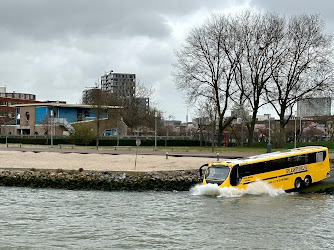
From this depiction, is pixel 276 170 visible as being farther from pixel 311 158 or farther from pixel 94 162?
pixel 94 162

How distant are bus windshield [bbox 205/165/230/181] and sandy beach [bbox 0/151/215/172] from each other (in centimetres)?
903

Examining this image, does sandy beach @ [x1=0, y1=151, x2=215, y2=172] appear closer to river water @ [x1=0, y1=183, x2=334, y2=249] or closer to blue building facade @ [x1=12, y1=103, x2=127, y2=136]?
river water @ [x1=0, y1=183, x2=334, y2=249]

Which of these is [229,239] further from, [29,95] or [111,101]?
Answer: [29,95]

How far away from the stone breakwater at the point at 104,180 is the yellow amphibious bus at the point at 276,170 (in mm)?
3456

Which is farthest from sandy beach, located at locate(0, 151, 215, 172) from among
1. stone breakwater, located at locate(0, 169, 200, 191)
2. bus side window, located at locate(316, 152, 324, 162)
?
bus side window, located at locate(316, 152, 324, 162)

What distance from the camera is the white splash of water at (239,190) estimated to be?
2845 cm

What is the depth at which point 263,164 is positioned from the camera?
29.9m

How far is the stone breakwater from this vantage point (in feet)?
110

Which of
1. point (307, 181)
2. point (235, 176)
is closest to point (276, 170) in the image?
point (307, 181)

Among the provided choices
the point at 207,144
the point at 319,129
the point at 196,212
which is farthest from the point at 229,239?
the point at 319,129

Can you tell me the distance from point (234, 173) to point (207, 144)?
1869 inches

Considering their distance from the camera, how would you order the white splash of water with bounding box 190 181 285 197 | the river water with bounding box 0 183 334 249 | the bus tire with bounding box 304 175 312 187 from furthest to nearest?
the bus tire with bounding box 304 175 312 187
the white splash of water with bounding box 190 181 285 197
the river water with bounding box 0 183 334 249

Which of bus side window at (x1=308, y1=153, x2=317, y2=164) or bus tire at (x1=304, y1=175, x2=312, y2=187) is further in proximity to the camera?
bus side window at (x1=308, y1=153, x2=317, y2=164)

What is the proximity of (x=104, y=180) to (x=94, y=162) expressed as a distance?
9895 millimetres
